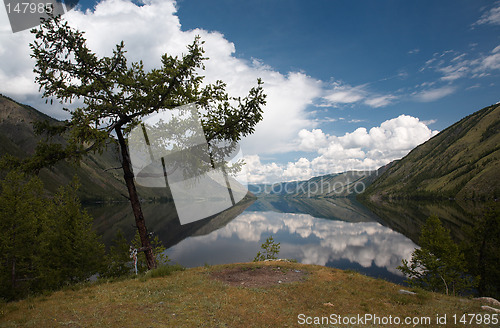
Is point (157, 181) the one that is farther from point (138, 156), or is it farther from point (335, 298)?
point (335, 298)

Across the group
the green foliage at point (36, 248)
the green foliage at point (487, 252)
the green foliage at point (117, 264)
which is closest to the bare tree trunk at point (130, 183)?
the green foliage at point (36, 248)

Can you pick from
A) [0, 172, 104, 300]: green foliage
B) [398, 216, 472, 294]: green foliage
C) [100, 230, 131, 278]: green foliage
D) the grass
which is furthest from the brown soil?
[398, 216, 472, 294]: green foliage

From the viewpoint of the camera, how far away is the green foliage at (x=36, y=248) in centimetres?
2758

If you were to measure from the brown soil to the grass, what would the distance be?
0.87 metres

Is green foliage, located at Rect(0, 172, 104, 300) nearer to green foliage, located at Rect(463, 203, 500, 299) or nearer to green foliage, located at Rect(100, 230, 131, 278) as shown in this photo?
green foliage, located at Rect(100, 230, 131, 278)

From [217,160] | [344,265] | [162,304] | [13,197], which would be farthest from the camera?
[344,265]

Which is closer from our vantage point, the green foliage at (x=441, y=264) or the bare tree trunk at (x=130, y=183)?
the bare tree trunk at (x=130, y=183)

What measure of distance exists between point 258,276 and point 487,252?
39414 millimetres

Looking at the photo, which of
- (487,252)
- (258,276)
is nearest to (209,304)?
(258,276)

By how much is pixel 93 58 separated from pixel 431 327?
1993cm

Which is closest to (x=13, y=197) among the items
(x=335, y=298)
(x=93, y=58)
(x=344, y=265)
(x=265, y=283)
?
(x=93, y=58)

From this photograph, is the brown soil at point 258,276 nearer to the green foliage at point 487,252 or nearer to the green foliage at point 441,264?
the green foliage at point 441,264

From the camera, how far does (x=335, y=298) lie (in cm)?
1222

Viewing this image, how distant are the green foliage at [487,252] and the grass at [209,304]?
31.7 metres
